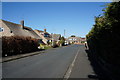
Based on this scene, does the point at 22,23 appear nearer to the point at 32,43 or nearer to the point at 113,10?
the point at 32,43

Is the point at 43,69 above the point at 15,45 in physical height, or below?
below

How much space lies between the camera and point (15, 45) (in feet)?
55.8

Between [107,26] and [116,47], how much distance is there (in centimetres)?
117

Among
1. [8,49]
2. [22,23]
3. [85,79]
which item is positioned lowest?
[85,79]

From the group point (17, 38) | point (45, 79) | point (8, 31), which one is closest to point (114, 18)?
point (45, 79)

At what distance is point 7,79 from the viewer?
20.2ft

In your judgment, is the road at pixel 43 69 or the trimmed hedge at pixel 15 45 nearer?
the road at pixel 43 69

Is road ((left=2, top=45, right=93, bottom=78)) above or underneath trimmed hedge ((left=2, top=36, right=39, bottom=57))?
underneath

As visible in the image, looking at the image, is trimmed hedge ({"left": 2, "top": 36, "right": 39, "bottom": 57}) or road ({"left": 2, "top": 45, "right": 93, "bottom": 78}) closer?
road ({"left": 2, "top": 45, "right": 93, "bottom": 78})

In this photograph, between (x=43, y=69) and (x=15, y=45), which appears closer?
(x=43, y=69)

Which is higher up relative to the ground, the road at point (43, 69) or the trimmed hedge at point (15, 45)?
the trimmed hedge at point (15, 45)

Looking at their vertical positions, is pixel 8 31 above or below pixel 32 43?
above

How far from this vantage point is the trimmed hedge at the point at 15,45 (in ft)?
48.9

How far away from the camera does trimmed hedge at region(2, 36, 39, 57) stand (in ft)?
48.9
